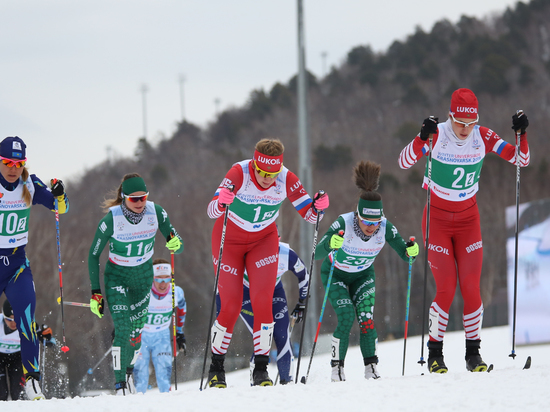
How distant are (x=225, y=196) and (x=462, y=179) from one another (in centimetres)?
214

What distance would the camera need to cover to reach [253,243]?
18.4ft

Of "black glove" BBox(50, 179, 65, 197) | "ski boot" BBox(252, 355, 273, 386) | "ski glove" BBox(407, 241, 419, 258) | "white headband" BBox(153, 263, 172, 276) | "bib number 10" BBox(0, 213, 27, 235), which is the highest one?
"black glove" BBox(50, 179, 65, 197)

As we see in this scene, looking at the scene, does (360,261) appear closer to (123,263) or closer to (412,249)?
(412,249)

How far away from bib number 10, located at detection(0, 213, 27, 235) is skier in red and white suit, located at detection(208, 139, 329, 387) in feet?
5.31

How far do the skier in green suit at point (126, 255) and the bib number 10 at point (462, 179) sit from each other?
2596mm

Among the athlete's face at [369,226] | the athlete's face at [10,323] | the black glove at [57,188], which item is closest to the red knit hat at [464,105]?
the athlete's face at [369,226]

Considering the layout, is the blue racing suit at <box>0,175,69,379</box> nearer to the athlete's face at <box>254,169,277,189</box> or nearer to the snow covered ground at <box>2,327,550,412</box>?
the snow covered ground at <box>2,327,550,412</box>

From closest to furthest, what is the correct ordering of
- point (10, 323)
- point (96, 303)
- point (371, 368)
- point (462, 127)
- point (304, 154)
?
1. point (462, 127)
2. point (96, 303)
3. point (371, 368)
4. point (10, 323)
5. point (304, 154)

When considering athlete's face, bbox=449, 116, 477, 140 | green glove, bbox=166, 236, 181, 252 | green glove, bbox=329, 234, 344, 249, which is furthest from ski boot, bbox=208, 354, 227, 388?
athlete's face, bbox=449, 116, 477, 140

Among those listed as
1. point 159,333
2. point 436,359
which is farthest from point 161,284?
point 436,359

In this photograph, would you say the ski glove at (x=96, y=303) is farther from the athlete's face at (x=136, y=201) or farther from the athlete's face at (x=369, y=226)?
the athlete's face at (x=369, y=226)

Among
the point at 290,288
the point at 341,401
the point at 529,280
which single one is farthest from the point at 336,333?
the point at 290,288

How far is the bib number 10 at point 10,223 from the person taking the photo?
5480 mm

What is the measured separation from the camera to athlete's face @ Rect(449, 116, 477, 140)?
5777 millimetres
